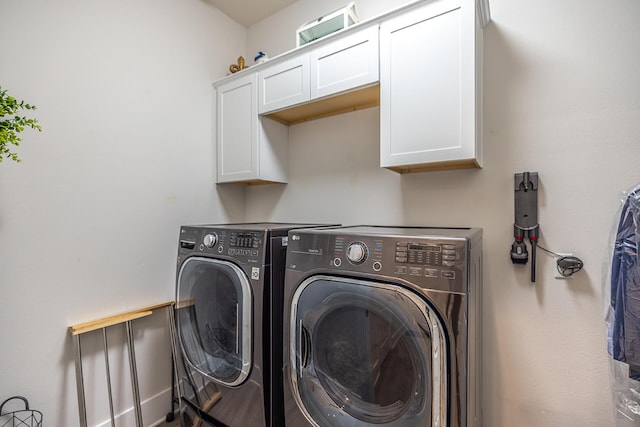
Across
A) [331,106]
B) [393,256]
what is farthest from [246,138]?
[393,256]

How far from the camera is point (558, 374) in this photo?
1416 millimetres

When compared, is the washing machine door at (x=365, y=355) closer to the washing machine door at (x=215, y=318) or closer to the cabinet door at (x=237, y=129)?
the washing machine door at (x=215, y=318)

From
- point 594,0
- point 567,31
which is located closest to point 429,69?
point 567,31

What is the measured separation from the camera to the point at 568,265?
1.38 m

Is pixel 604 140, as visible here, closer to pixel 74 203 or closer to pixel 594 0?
pixel 594 0

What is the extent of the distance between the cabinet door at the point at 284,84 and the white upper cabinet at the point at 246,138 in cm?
9

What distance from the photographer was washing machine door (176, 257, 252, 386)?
1.46 m

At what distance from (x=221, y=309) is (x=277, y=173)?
1.06 m

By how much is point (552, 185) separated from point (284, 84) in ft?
5.27

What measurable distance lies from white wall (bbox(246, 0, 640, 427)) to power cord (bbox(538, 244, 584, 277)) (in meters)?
0.03

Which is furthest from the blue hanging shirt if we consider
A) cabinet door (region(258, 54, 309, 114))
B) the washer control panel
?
cabinet door (region(258, 54, 309, 114))

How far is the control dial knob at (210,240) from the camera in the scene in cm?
162

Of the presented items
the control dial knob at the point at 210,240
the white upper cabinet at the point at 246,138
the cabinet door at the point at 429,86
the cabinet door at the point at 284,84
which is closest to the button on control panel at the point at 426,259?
the cabinet door at the point at 429,86

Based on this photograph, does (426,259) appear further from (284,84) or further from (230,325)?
(284,84)
